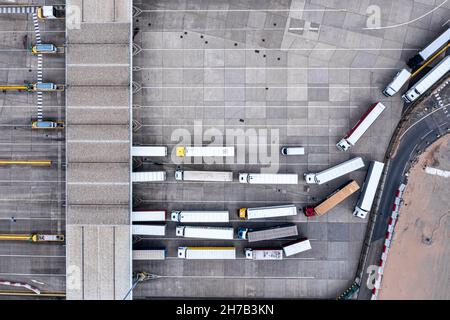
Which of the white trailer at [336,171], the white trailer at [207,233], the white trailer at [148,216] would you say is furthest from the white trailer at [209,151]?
the white trailer at [336,171]

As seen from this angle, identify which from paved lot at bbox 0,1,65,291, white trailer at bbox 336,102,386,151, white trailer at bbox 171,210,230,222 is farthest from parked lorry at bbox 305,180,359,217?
paved lot at bbox 0,1,65,291

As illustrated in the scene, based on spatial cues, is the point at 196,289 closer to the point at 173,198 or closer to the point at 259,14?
the point at 173,198

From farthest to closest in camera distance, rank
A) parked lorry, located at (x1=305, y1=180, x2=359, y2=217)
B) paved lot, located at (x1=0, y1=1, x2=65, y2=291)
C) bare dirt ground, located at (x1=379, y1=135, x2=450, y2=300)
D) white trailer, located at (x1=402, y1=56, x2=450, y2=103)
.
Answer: paved lot, located at (x1=0, y1=1, x2=65, y2=291) < bare dirt ground, located at (x1=379, y1=135, x2=450, y2=300) < parked lorry, located at (x1=305, y1=180, x2=359, y2=217) < white trailer, located at (x1=402, y1=56, x2=450, y2=103)

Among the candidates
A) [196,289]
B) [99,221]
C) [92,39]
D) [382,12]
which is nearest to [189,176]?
[99,221]

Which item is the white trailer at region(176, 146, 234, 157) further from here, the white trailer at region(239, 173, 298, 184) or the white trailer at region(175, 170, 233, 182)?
the white trailer at region(239, 173, 298, 184)

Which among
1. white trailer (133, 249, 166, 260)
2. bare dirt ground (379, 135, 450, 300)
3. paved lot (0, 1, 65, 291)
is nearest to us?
white trailer (133, 249, 166, 260)

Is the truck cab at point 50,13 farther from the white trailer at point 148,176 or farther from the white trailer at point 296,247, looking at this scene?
the white trailer at point 296,247

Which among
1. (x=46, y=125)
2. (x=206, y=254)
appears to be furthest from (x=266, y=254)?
(x=46, y=125)
